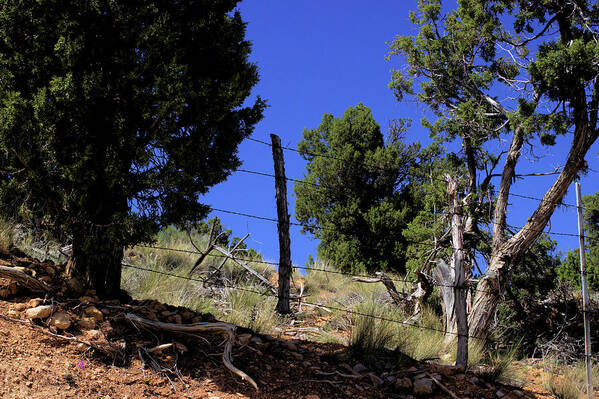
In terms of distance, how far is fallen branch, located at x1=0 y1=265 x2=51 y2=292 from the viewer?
6199 mm

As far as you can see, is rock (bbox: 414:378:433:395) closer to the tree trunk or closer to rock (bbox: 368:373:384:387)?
rock (bbox: 368:373:384:387)

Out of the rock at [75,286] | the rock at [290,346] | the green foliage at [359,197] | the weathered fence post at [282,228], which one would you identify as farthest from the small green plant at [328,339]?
the green foliage at [359,197]

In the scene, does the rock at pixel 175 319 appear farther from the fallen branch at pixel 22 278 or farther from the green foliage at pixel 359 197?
the green foliage at pixel 359 197

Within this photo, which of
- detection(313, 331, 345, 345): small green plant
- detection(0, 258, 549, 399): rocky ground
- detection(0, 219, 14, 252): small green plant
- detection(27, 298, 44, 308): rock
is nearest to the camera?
detection(0, 258, 549, 399): rocky ground

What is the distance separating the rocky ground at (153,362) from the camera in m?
5.17

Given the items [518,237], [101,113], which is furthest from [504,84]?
[101,113]

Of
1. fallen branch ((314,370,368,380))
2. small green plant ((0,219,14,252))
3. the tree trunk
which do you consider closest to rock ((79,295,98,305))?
the tree trunk

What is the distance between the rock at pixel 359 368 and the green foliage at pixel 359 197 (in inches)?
423

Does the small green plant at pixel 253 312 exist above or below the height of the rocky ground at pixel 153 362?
above

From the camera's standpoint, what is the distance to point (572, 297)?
13047 millimetres

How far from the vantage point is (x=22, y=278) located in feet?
20.7

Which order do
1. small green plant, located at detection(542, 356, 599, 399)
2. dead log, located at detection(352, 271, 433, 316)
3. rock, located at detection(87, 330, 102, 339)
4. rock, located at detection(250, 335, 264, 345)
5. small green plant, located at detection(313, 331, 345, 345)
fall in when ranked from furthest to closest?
dead log, located at detection(352, 271, 433, 316) → small green plant, located at detection(542, 356, 599, 399) → small green plant, located at detection(313, 331, 345, 345) → rock, located at detection(250, 335, 264, 345) → rock, located at detection(87, 330, 102, 339)

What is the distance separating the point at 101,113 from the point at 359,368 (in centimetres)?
464

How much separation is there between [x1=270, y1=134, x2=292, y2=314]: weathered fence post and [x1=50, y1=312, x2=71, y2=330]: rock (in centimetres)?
300
